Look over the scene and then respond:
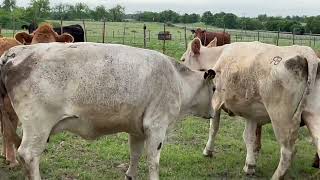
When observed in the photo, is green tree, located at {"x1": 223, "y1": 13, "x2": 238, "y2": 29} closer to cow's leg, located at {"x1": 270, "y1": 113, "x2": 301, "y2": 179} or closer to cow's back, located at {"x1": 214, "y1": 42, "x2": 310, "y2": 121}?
Answer: cow's back, located at {"x1": 214, "y1": 42, "x2": 310, "y2": 121}

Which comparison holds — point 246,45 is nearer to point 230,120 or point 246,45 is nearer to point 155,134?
point 155,134

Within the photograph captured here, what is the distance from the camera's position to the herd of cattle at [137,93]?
538cm

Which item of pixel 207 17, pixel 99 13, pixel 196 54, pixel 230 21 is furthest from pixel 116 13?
pixel 196 54

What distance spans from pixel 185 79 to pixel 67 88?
1.77 m

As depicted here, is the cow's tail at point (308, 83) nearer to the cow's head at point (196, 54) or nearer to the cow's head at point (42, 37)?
the cow's head at point (196, 54)

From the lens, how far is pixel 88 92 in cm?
547

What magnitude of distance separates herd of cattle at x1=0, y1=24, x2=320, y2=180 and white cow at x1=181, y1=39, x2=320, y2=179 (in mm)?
13

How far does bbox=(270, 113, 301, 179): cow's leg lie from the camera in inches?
265

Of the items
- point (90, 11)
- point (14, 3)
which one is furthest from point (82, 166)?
point (90, 11)

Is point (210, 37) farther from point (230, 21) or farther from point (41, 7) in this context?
point (230, 21)

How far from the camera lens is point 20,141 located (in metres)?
5.88

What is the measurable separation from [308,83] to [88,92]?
9.42 feet

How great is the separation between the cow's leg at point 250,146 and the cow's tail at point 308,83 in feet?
3.98

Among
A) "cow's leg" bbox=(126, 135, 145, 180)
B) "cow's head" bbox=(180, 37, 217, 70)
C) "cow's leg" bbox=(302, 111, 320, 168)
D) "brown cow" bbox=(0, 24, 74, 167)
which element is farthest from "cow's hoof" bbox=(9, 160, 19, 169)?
"cow's leg" bbox=(302, 111, 320, 168)
